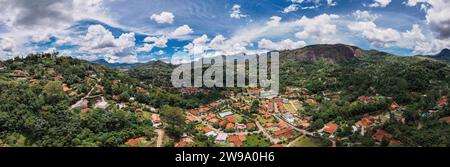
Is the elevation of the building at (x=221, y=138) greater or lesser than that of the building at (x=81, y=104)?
lesser

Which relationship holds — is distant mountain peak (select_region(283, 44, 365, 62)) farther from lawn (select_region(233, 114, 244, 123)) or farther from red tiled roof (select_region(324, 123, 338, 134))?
red tiled roof (select_region(324, 123, 338, 134))

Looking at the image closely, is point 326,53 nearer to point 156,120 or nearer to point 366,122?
point 366,122

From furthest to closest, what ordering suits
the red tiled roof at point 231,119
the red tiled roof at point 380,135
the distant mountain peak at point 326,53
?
the distant mountain peak at point 326,53 < the red tiled roof at point 231,119 < the red tiled roof at point 380,135

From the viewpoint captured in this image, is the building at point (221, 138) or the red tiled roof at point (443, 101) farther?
the red tiled roof at point (443, 101)

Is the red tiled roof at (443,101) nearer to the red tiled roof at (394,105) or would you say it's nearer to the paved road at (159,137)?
the red tiled roof at (394,105)

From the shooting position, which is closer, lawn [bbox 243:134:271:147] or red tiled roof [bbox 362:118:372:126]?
lawn [bbox 243:134:271:147]

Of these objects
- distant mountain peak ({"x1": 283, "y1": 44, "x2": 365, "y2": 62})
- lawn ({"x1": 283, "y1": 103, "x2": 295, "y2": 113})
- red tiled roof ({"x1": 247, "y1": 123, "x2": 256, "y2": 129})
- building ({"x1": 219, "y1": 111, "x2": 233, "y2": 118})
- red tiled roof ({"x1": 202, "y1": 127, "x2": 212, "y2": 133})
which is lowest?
red tiled roof ({"x1": 202, "y1": 127, "x2": 212, "y2": 133})

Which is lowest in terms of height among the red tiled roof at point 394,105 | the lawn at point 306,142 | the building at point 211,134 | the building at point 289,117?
the lawn at point 306,142

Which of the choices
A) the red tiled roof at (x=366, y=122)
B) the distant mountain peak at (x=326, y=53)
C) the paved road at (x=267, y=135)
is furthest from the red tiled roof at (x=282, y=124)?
the distant mountain peak at (x=326, y=53)

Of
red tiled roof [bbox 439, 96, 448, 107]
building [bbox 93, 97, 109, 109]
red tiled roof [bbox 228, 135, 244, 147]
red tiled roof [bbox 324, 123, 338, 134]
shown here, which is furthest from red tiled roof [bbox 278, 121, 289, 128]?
building [bbox 93, 97, 109, 109]

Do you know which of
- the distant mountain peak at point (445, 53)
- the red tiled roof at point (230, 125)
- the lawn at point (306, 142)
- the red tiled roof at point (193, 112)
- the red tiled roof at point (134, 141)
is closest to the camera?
the red tiled roof at point (134, 141)

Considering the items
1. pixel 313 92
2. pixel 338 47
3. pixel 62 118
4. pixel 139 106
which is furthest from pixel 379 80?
pixel 338 47

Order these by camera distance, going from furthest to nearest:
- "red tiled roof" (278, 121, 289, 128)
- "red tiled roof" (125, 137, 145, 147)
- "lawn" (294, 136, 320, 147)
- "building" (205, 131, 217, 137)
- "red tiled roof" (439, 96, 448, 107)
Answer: "red tiled roof" (439, 96, 448, 107) < "red tiled roof" (278, 121, 289, 128) < "building" (205, 131, 217, 137) < "lawn" (294, 136, 320, 147) < "red tiled roof" (125, 137, 145, 147)
